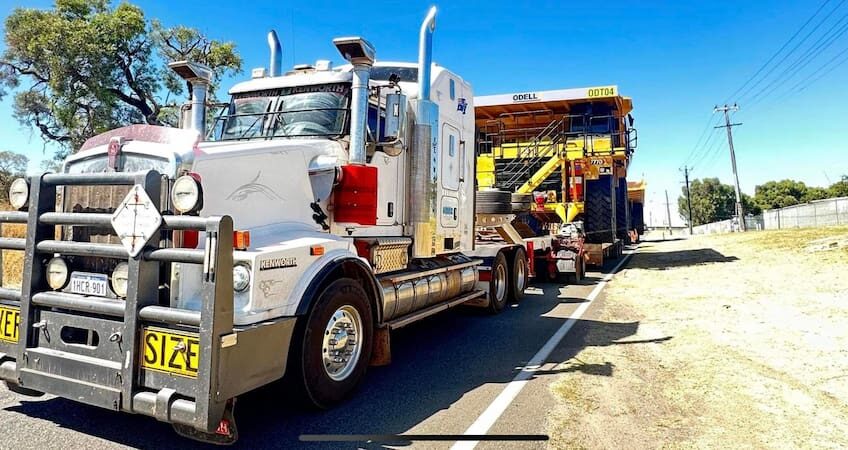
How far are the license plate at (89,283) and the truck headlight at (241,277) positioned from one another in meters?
0.85

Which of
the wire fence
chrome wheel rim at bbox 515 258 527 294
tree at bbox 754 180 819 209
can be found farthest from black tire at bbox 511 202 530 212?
tree at bbox 754 180 819 209

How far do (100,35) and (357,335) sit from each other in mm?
20065

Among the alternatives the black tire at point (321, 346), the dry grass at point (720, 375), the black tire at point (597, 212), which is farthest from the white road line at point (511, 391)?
the black tire at point (597, 212)

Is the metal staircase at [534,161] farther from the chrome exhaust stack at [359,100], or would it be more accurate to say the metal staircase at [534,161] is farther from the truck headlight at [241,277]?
the truck headlight at [241,277]

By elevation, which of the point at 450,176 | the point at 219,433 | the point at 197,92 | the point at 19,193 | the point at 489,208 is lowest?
the point at 219,433

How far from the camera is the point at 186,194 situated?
10.5 ft

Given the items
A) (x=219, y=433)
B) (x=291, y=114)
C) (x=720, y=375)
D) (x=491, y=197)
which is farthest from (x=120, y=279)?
(x=491, y=197)

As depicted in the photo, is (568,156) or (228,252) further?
(568,156)

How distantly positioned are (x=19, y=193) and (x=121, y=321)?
4.57 feet

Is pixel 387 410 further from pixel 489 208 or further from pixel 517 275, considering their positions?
pixel 517 275

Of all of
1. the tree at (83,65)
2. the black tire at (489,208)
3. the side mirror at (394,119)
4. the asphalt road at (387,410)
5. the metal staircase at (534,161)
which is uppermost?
the tree at (83,65)

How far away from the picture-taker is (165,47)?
877 inches

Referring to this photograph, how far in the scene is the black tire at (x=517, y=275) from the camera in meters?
9.91

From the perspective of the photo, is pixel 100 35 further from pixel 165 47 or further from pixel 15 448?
pixel 15 448
